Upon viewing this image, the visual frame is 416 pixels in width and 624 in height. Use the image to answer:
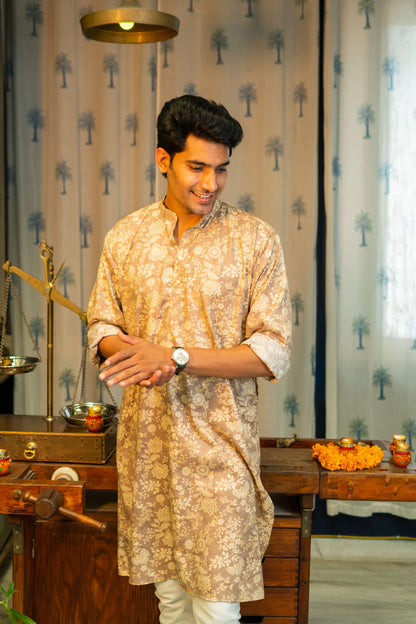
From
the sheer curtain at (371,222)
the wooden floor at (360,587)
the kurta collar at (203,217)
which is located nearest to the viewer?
the kurta collar at (203,217)

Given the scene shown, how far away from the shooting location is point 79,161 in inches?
146

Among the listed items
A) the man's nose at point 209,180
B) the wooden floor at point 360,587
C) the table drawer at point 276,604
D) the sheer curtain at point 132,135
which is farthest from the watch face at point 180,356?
the sheer curtain at point 132,135

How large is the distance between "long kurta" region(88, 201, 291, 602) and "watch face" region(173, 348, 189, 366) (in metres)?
0.12

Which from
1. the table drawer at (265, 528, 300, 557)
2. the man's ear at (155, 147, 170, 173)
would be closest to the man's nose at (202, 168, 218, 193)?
the man's ear at (155, 147, 170, 173)

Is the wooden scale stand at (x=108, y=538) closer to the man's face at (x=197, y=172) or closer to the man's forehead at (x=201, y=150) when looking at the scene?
the man's face at (x=197, y=172)

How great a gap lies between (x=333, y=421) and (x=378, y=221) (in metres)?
0.99

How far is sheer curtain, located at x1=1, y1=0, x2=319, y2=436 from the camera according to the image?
358 centimetres

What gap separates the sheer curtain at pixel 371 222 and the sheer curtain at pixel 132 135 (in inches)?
4.4

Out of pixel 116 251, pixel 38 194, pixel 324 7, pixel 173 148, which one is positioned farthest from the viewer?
pixel 38 194

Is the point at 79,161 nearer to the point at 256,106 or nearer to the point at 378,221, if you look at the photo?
the point at 256,106

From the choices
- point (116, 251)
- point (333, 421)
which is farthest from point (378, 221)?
point (116, 251)

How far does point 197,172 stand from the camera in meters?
2.00

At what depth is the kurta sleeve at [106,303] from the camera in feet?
7.06

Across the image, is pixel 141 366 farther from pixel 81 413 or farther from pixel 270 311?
pixel 81 413
